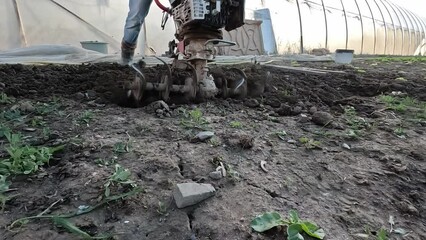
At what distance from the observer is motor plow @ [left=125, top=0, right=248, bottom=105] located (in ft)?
7.54

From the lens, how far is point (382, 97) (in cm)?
305

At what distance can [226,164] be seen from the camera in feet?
5.15

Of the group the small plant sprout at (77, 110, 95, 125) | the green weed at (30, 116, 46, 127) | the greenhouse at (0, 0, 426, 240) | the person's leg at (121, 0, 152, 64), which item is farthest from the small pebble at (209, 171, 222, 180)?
the person's leg at (121, 0, 152, 64)

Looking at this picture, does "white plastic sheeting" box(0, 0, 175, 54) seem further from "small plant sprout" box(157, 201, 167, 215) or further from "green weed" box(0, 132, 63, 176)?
"small plant sprout" box(157, 201, 167, 215)

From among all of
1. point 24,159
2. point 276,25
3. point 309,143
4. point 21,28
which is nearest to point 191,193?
point 24,159

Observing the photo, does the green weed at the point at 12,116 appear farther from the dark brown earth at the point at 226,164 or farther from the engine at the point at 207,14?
the engine at the point at 207,14

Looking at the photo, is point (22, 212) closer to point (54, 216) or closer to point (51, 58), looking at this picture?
point (54, 216)

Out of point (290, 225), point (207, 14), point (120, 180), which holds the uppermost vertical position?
point (207, 14)

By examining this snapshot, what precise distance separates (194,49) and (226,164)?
111 centimetres

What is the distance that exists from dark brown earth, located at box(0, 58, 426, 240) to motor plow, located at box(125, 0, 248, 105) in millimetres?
120

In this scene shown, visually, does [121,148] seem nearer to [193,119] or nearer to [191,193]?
[191,193]

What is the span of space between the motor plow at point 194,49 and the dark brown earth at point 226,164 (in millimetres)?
120

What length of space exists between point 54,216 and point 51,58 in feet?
13.0

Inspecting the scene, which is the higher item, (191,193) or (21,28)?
(21,28)
